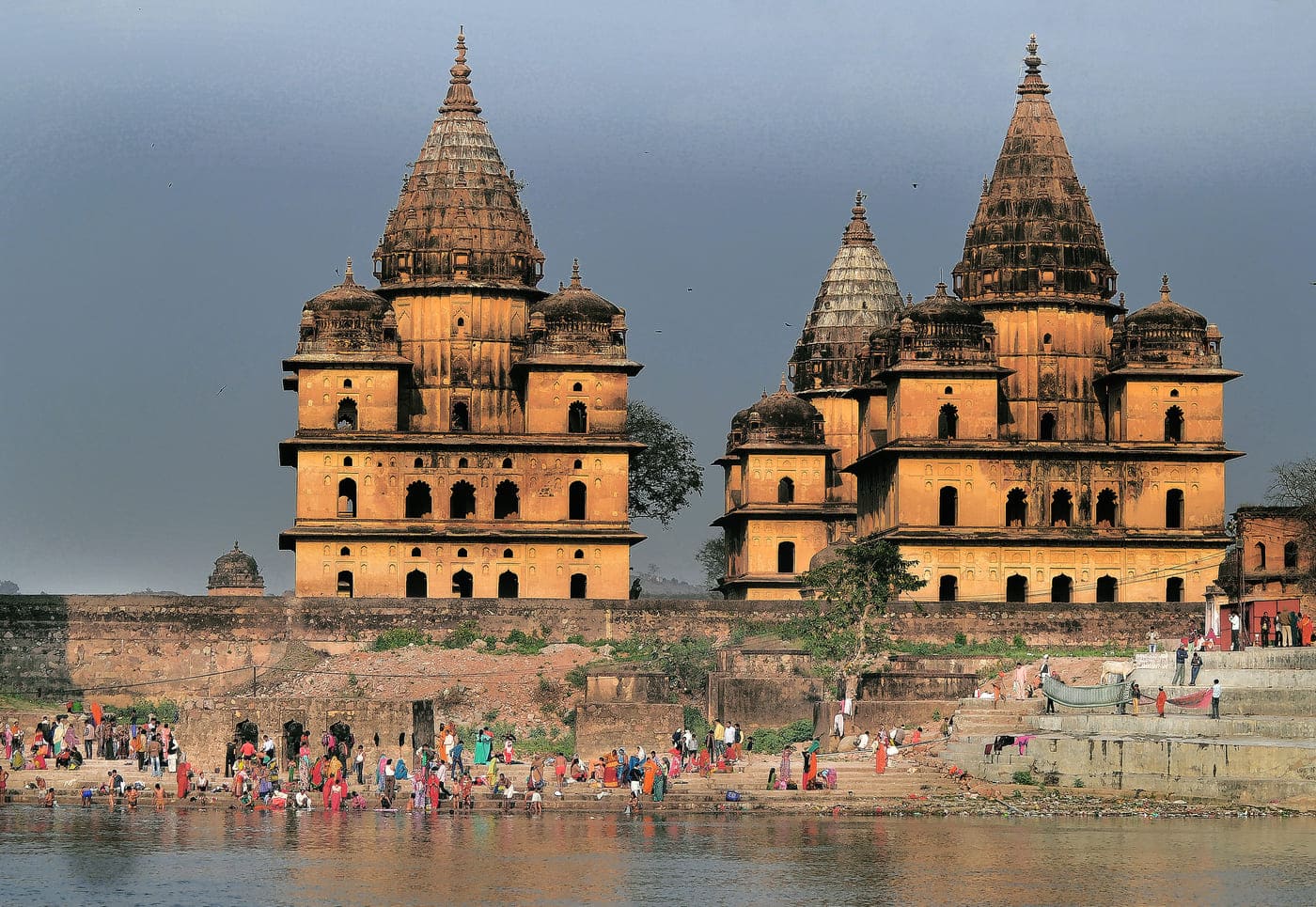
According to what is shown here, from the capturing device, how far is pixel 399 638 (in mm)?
65438

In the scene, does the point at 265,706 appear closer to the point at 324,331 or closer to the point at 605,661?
the point at 605,661

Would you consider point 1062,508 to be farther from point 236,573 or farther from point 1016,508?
point 236,573

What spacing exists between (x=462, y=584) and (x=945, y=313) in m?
13.8

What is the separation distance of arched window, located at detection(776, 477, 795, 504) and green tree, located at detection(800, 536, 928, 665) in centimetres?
1755

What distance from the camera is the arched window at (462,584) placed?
7325 cm

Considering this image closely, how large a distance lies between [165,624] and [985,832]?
25.5 meters

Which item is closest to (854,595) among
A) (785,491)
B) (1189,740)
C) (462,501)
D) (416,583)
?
(416,583)

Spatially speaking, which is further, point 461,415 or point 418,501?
point 461,415

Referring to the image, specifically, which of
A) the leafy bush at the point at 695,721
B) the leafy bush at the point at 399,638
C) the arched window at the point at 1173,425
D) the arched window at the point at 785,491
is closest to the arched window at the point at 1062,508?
the arched window at the point at 1173,425

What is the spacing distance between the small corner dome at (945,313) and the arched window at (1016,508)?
4.40m

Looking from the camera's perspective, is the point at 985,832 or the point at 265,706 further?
the point at 265,706

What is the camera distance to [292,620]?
6569 centimetres

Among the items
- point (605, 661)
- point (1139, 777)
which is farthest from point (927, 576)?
point (1139, 777)

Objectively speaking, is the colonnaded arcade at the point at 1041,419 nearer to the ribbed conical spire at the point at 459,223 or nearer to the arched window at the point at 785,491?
the arched window at the point at 785,491
